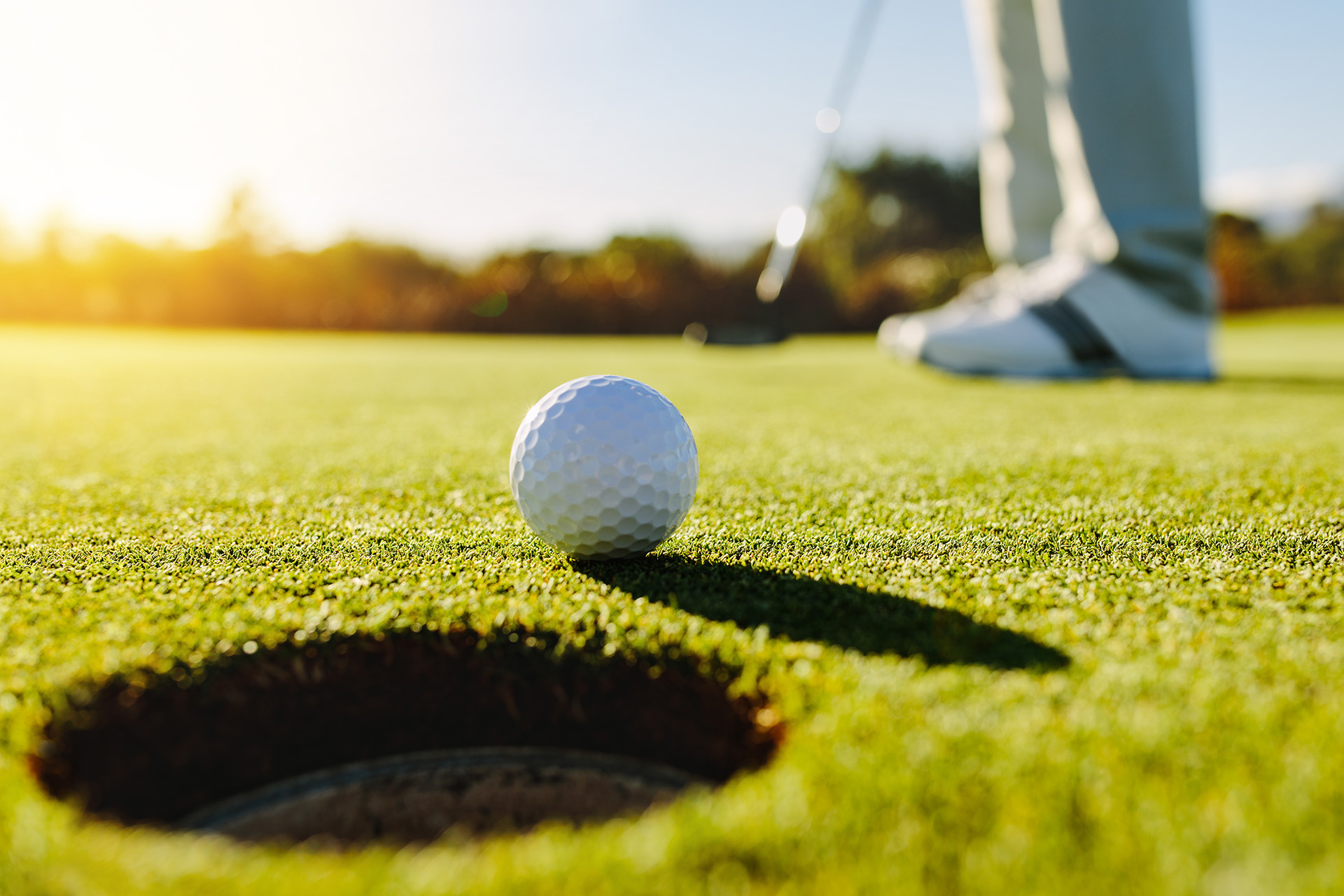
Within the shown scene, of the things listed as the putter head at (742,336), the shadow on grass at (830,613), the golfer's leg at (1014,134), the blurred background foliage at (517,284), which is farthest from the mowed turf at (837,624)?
the blurred background foliage at (517,284)

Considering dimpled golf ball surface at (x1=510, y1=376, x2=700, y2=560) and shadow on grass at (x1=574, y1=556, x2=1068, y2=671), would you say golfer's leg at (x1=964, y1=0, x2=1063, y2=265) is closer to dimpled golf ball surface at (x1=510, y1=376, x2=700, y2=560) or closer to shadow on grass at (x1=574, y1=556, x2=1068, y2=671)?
dimpled golf ball surface at (x1=510, y1=376, x2=700, y2=560)

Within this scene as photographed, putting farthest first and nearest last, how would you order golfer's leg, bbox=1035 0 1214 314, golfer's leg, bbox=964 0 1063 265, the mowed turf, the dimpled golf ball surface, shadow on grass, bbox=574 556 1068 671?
golfer's leg, bbox=964 0 1063 265 → golfer's leg, bbox=1035 0 1214 314 → the dimpled golf ball surface → shadow on grass, bbox=574 556 1068 671 → the mowed turf

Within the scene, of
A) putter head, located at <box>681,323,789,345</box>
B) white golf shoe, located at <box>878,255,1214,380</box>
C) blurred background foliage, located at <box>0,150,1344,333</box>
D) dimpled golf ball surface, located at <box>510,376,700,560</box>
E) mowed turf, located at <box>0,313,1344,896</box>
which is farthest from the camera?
blurred background foliage, located at <box>0,150,1344,333</box>

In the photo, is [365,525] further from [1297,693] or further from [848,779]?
[1297,693]

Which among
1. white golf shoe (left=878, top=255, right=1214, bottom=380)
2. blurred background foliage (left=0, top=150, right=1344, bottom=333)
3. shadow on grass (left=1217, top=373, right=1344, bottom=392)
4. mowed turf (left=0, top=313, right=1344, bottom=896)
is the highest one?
blurred background foliage (left=0, top=150, right=1344, bottom=333)

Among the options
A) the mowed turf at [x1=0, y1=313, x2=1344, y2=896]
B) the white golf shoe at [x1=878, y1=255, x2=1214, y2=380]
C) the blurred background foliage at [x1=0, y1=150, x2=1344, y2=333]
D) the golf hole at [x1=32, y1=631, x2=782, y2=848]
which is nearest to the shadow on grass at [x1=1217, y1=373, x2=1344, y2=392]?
the white golf shoe at [x1=878, y1=255, x2=1214, y2=380]

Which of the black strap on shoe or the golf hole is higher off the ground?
the black strap on shoe

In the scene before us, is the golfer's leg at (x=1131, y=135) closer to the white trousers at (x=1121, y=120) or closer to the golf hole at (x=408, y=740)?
the white trousers at (x=1121, y=120)

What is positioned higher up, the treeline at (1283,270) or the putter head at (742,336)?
the treeline at (1283,270)
